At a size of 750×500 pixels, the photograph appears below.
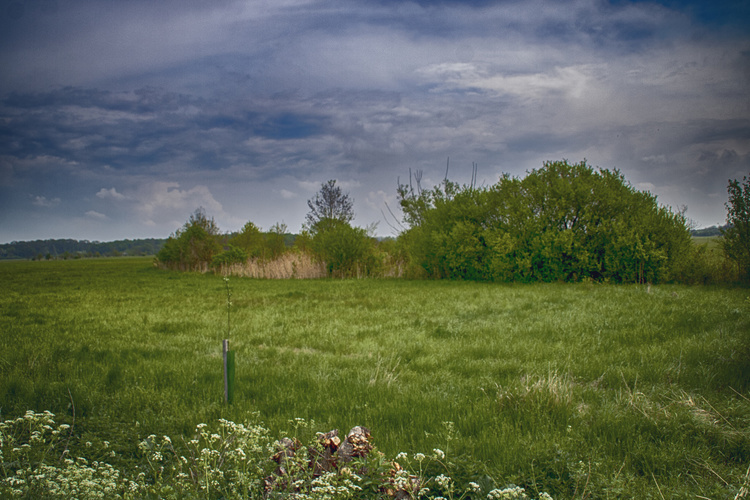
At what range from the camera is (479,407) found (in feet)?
13.2

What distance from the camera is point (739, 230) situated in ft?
44.2

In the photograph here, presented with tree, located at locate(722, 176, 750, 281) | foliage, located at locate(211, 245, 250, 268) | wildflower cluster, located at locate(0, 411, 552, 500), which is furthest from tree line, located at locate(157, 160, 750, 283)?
wildflower cluster, located at locate(0, 411, 552, 500)

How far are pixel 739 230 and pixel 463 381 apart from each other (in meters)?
13.5

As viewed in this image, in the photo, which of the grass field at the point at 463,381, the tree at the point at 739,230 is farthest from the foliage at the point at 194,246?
the tree at the point at 739,230

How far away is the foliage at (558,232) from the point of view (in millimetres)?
14227

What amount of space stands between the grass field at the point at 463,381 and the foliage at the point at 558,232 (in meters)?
4.38

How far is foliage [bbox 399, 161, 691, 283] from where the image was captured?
14.2 m

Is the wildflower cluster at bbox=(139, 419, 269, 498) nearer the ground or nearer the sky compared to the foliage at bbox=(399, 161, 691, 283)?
nearer the ground

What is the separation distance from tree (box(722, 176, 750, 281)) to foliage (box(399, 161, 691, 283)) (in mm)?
1169

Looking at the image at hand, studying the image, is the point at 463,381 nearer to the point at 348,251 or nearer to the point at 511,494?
the point at 511,494

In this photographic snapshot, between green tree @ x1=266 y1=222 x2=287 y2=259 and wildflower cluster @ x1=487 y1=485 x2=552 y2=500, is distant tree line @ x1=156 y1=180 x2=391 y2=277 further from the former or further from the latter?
wildflower cluster @ x1=487 y1=485 x2=552 y2=500

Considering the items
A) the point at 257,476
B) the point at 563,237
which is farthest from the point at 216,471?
the point at 563,237

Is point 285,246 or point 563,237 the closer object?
point 563,237

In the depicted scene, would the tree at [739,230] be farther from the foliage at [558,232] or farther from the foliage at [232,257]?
the foliage at [232,257]
